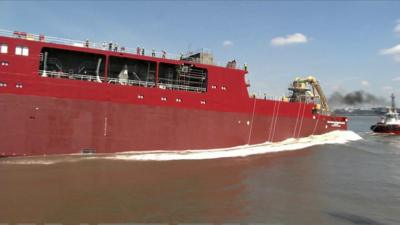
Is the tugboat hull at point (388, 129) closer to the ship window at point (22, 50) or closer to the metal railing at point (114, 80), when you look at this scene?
the metal railing at point (114, 80)

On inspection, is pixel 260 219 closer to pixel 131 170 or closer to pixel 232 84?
pixel 131 170

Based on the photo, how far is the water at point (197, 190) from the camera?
10.4 m

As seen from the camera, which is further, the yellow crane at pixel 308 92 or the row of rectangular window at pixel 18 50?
the yellow crane at pixel 308 92

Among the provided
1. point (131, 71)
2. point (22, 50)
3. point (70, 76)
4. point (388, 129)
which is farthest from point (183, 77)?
point (388, 129)

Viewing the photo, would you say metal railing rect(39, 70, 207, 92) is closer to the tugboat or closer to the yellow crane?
the yellow crane

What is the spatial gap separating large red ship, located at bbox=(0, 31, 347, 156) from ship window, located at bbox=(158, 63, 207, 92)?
0.06 metres

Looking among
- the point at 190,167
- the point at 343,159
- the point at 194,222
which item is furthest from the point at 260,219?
the point at 343,159

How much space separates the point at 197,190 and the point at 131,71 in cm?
1102

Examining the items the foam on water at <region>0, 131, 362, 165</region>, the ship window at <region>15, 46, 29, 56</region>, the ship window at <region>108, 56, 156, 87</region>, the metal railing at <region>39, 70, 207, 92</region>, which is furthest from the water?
the ship window at <region>15, 46, 29, 56</region>

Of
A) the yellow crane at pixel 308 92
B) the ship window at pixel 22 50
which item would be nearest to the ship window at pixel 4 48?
Answer: the ship window at pixel 22 50

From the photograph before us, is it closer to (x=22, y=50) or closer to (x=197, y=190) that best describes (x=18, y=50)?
(x=22, y=50)

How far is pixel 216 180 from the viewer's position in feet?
49.4

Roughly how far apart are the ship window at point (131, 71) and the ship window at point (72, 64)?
799 mm

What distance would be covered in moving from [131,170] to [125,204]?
511 centimetres
